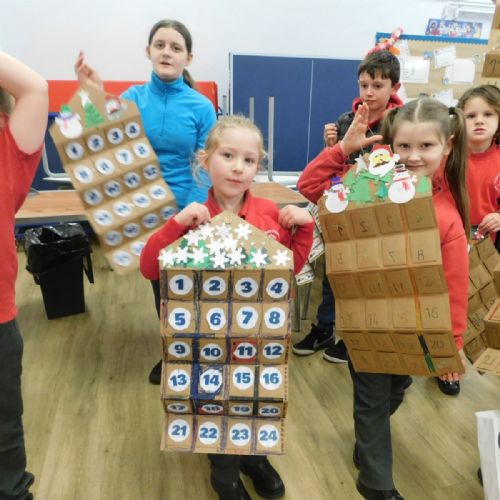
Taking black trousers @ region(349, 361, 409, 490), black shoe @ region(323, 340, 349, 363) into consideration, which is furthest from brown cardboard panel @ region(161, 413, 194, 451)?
black shoe @ region(323, 340, 349, 363)

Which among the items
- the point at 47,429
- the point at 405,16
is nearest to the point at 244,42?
the point at 405,16

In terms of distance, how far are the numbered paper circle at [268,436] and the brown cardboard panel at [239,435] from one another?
0.02 meters

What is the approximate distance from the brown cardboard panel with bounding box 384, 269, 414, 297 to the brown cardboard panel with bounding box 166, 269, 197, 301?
497 millimetres

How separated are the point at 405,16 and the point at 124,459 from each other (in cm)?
494

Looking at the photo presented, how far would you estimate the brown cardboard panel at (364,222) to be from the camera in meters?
1.11

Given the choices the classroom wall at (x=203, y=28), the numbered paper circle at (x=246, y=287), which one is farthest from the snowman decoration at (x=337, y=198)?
the classroom wall at (x=203, y=28)

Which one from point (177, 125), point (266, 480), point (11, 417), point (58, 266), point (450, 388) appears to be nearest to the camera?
point (11, 417)

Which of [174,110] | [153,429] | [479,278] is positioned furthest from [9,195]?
[479,278]

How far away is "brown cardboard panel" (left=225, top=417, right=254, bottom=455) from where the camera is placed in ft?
3.49

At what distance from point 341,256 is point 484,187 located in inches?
37.1

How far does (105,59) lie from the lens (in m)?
4.02

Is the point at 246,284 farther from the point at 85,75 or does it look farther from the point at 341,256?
the point at 85,75

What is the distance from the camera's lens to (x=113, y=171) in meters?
1.27

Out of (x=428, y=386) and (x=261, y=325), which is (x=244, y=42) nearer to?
(x=428, y=386)
